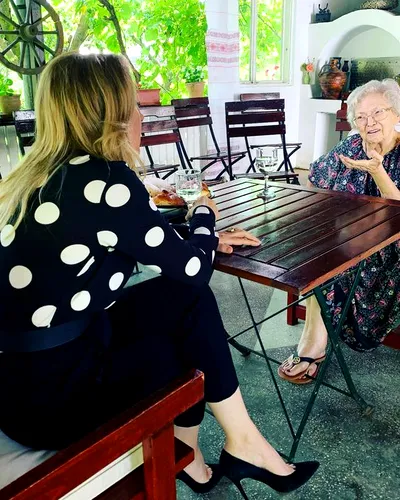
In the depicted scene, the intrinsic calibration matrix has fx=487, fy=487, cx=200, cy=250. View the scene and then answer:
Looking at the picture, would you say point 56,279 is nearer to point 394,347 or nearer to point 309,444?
point 309,444

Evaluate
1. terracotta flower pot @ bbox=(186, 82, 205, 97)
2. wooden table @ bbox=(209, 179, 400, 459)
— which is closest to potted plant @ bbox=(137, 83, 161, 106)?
terracotta flower pot @ bbox=(186, 82, 205, 97)

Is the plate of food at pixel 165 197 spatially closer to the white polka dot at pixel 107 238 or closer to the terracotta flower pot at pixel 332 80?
the white polka dot at pixel 107 238

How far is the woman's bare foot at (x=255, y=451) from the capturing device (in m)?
1.30

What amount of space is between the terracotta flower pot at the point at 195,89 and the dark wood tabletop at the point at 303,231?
10.4 ft

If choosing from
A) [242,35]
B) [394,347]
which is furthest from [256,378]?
[242,35]

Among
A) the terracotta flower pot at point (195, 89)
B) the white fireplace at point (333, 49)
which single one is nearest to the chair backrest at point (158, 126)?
the terracotta flower pot at point (195, 89)

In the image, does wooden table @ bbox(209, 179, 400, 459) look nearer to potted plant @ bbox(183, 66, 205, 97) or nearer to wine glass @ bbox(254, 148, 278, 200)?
wine glass @ bbox(254, 148, 278, 200)

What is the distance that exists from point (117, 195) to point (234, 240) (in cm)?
46

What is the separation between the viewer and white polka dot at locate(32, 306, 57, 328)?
95 centimetres

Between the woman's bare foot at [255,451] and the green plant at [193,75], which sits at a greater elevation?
the green plant at [193,75]

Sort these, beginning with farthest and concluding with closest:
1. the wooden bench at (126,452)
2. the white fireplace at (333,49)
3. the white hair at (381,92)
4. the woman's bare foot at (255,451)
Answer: the white fireplace at (333,49)
the white hair at (381,92)
the woman's bare foot at (255,451)
the wooden bench at (126,452)

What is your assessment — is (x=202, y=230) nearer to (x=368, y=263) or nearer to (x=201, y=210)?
(x=201, y=210)

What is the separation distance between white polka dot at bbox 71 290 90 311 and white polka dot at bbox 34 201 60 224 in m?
0.16

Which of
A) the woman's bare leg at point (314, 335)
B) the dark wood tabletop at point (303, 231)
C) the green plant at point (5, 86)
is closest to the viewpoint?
the dark wood tabletop at point (303, 231)
